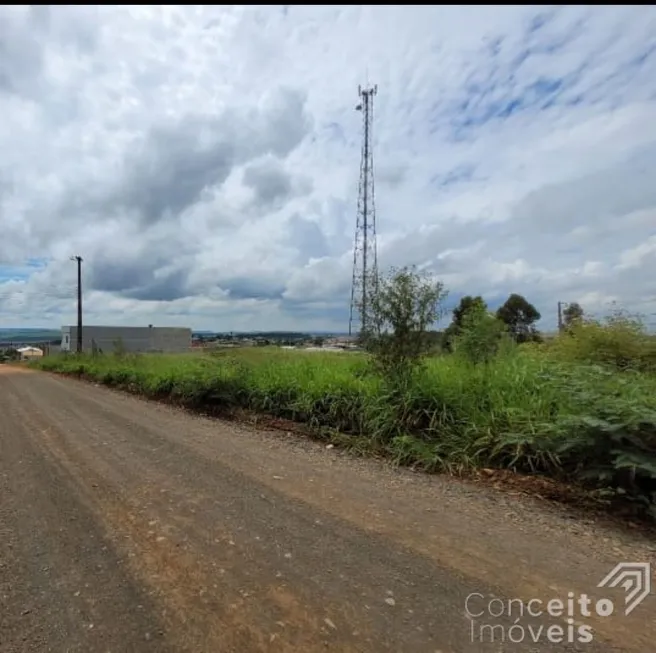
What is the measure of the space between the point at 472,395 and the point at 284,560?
12.0 ft

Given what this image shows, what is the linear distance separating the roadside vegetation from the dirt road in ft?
1.99

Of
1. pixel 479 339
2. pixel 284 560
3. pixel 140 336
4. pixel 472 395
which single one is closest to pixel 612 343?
pixel 479 339

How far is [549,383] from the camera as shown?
559 cm

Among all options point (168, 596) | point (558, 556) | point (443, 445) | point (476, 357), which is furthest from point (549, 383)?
point (168, 596)

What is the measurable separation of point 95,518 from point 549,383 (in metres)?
4.81

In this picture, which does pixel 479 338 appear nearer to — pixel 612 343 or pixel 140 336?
pixel 612 343

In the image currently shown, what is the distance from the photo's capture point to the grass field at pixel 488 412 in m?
4.17

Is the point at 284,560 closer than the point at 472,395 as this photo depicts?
Yes

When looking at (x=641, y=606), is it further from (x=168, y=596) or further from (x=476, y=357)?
(x=476, y=357)

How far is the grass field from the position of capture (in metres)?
4.17

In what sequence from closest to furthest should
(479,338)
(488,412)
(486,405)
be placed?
(488,412) → (486,405) → (479,338)

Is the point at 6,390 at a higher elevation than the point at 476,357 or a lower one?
lower

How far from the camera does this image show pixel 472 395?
599cm

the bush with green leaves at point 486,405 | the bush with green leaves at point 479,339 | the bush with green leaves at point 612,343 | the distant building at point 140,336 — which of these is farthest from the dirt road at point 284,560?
the distant building at point 140,336
